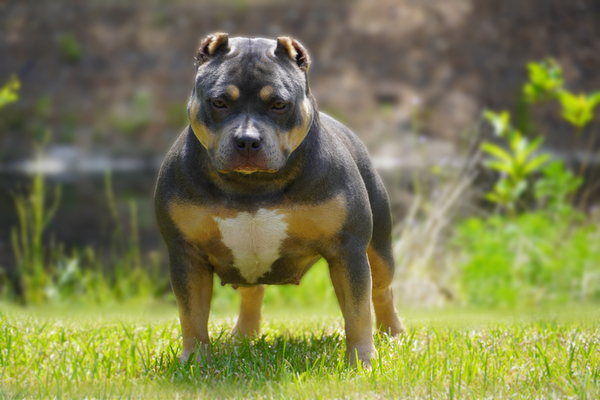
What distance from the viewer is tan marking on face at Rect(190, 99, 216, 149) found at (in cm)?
304

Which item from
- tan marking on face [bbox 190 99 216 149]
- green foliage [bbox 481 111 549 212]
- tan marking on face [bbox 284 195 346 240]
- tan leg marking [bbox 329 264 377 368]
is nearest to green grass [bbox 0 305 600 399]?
tan leg marking [bbox 329 264 377 368]

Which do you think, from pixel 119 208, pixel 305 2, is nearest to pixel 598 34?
pixel 305 2

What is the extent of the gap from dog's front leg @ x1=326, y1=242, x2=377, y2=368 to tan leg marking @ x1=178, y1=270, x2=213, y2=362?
2.19 ft

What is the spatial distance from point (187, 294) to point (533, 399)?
65.4 inches

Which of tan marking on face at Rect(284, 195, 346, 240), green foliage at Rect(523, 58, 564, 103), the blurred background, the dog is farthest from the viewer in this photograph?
the blurred background

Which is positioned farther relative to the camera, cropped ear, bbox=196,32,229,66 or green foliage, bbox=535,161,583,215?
green foliage, bbox=535,161,583,215

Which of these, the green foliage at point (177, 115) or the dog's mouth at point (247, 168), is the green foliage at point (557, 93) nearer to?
the dog's mouth at point (247, 168)

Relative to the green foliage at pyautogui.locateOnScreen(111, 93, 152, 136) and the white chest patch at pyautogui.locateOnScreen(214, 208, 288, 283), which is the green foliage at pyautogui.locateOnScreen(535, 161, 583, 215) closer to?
the white chest patch at pyautogui.locateOnScreen(214, 208, 288, 283)

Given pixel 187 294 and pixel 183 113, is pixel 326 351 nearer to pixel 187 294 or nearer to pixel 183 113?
pixel 187 294

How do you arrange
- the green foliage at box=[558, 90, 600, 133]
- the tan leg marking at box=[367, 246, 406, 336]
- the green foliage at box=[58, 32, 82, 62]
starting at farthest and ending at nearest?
the green foliage at box=[58, 32, 82, 62] → the green foliage at box=[558, 90, 600, 133] → the tan leg marking at box=[367, 246, 406, 336]

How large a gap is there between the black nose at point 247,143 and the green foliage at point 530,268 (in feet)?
14.6

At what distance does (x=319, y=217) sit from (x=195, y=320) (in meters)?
0.83

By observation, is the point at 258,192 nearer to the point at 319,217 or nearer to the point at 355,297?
the point at 319,217

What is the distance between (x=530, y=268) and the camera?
22.3 ft
